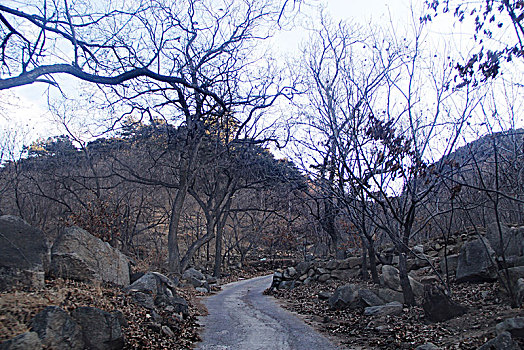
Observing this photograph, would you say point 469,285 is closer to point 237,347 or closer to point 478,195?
point 237,347

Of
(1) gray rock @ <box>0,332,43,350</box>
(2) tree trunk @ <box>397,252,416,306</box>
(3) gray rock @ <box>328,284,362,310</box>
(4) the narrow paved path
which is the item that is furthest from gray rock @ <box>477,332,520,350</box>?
(1) gray rock @ <box>0,332,43,350</box>

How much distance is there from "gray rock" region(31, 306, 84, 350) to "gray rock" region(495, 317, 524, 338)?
17.7 ft

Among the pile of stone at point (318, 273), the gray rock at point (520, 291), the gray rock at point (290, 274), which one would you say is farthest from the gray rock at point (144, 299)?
the gray rock at point (290, 274)

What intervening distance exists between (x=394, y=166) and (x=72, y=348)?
597cm

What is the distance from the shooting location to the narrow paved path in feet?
21.5

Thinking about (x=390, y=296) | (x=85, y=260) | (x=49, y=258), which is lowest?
(x=390, y=296)

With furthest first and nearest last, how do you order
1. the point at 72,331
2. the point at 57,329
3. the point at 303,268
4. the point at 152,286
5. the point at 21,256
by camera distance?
the point at 303,268, the point at 152,286, the point at 21,256, the point at 72,331, the point at 57,329

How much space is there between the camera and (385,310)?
783 centimetres

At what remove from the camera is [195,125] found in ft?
51.1

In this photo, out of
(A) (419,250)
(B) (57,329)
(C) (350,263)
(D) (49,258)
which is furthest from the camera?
(C) (350,263)

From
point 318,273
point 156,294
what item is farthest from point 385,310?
point 318,273

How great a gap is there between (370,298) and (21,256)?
281 inches

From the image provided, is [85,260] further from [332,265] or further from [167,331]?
[332,265]

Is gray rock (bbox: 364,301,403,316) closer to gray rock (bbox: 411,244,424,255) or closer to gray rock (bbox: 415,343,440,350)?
gray rock (bbox: 415,343,440,350)
